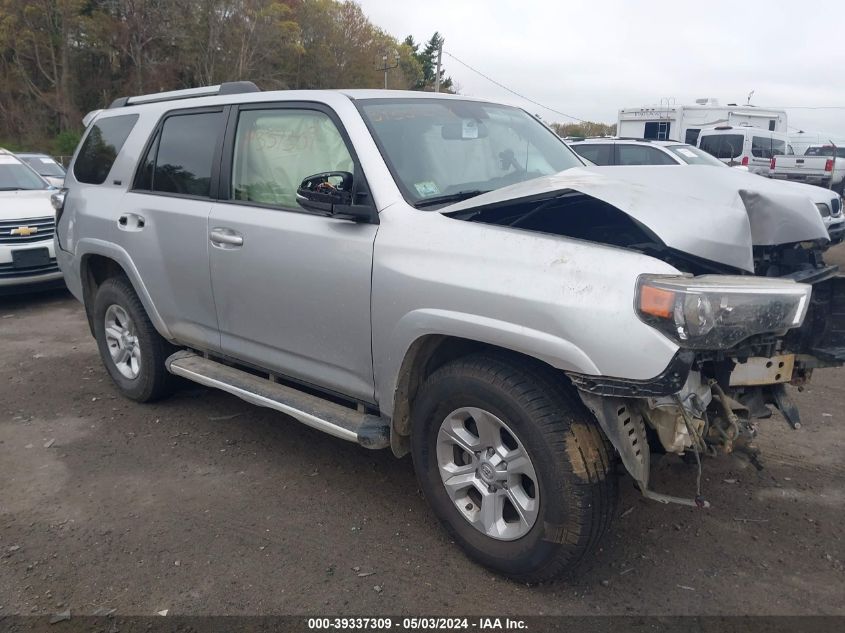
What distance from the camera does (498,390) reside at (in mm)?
2719

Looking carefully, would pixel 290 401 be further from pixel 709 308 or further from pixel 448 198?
pixel 709 308

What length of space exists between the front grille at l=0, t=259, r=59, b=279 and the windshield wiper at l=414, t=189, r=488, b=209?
645 centimetres

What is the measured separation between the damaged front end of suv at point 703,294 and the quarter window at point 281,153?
89 cm

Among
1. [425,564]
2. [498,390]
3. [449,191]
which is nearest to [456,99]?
[449,191]

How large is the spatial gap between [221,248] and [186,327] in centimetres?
75

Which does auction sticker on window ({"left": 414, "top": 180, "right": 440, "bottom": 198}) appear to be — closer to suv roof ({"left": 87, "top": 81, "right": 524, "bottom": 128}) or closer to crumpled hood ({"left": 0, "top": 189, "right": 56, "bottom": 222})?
suv roof ({"left": 87, "top": 81, "right": 524, "bottom": 128})

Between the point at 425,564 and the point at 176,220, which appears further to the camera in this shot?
the point at 176,220

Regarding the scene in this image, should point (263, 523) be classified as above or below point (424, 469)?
below

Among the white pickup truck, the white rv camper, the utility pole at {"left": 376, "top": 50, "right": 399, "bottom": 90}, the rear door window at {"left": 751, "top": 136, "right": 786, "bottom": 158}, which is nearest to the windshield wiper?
the white pickup truck

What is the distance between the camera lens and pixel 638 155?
1119cm

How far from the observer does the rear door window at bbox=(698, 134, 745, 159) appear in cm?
1742

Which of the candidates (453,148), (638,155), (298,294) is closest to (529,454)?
(298,294)

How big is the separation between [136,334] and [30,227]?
4229 millimetres

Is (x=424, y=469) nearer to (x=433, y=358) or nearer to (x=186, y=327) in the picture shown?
(x=433, y=358)
